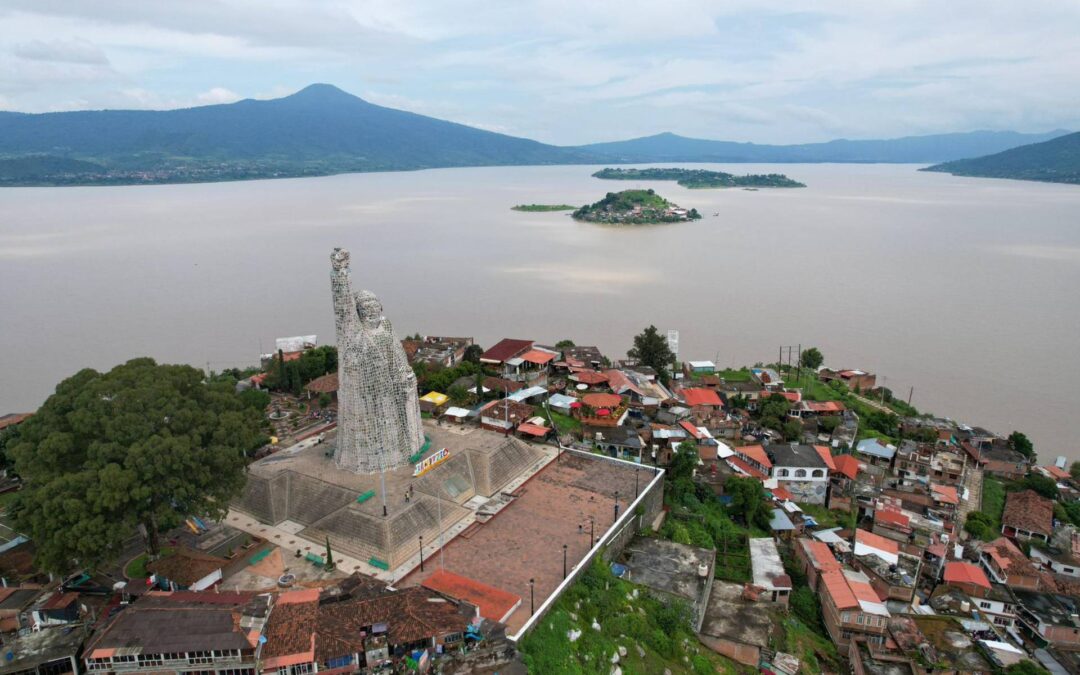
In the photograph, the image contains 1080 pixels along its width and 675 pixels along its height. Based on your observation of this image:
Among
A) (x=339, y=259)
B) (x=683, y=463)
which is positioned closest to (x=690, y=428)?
(x=683, y=463)

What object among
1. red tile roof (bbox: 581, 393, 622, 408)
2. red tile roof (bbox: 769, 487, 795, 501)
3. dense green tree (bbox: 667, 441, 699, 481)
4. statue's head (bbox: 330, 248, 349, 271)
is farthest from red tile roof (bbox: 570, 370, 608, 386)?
statue's head (bbox: 330, 248, 349, 271)

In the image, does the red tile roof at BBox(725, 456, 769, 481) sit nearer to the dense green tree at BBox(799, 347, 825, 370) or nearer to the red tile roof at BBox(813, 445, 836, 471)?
the red tile roof at BBox(813, 445, 836, 471)

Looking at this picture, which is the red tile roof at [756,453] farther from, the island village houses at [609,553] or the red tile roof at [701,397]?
the red tile roof at [701,397]

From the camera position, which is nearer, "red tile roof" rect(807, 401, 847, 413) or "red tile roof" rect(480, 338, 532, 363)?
"red tile roof" rect(807, 401, 847, 413)

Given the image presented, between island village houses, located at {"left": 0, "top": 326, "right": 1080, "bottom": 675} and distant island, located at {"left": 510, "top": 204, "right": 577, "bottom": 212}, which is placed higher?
distant island, located at {"left": 510, "top": 204, "right": 577, "bottom": 212}

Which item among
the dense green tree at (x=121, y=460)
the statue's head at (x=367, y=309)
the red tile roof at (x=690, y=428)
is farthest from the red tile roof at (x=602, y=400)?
the dense green tree at (x=121, y=460)

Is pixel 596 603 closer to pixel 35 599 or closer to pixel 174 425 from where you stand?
pixel 174 425
